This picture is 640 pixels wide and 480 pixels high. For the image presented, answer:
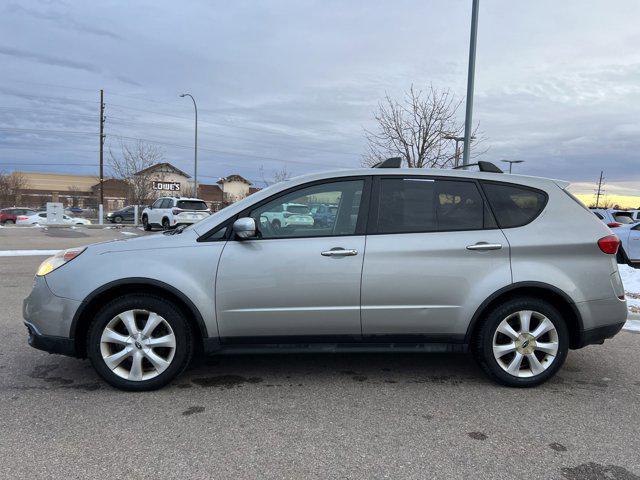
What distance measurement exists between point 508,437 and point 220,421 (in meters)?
1.87

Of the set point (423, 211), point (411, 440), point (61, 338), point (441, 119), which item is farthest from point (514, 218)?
point (441, 119)

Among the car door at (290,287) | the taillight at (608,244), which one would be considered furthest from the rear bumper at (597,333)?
the car door at (290,287)

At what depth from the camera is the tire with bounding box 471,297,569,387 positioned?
12.5 feet

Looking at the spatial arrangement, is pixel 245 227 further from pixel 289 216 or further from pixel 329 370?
pixel 329 370

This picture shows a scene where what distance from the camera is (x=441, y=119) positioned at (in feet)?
51.0

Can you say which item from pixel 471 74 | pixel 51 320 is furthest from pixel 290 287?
pixel 471 74

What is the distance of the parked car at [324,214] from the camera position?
381 cm

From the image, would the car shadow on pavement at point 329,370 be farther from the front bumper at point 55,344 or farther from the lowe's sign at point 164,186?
the lowe's sign at point 164,186

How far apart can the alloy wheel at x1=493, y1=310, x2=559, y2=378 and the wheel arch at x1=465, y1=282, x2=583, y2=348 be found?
0.49 ft

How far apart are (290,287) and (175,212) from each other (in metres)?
18.9

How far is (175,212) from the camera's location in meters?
21.5

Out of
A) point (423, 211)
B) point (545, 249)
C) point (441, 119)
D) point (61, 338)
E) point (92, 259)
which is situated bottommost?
point (61, 338)

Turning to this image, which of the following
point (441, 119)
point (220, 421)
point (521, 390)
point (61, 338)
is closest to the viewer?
point (220, 421)

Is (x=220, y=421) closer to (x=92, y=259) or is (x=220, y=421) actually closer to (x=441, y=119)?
(x=92, y=259)
